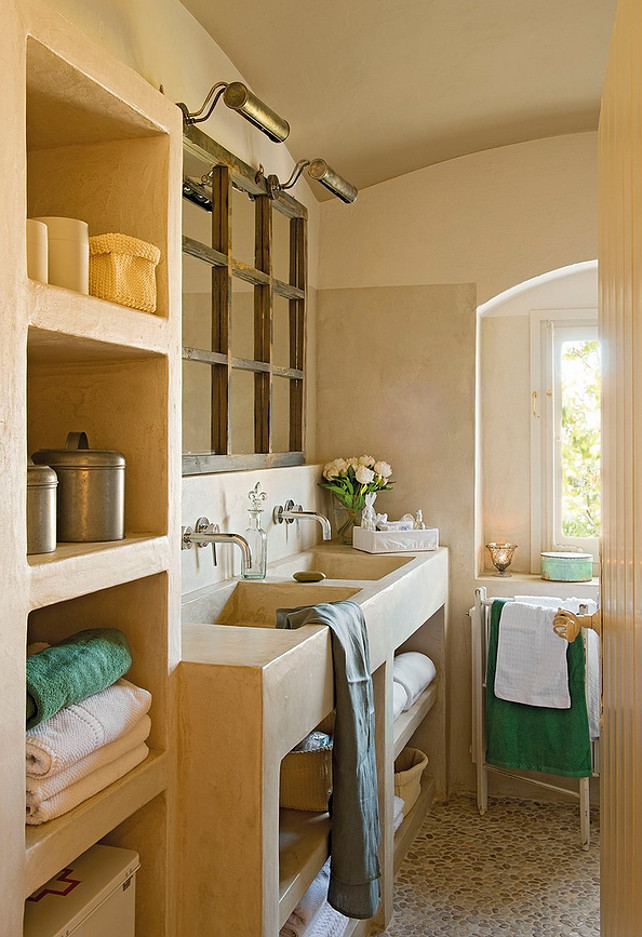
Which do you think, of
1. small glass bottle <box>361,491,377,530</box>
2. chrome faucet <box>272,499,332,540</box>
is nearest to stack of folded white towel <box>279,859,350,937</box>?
chrome faucet <box>272,499,332,540</box>

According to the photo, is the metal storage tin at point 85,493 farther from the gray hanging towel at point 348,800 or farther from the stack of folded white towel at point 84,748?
the gray hanging towel at point 348,800

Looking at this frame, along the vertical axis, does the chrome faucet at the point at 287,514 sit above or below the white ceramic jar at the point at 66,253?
below

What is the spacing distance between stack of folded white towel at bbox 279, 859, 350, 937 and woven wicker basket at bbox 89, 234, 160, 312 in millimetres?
1503

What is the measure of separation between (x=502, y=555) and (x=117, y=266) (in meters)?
2.58

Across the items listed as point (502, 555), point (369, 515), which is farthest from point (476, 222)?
point (502, 555)

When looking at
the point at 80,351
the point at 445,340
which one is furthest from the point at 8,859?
the point at 445,340

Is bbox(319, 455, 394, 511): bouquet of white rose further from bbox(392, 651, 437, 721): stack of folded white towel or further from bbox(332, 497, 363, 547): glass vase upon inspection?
bbox(392, 651, 437, 721): stack of folded white towel

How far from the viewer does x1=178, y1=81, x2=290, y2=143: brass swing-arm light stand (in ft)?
7.27

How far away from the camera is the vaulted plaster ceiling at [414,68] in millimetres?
2428

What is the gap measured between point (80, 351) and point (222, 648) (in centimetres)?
67

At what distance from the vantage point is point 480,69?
2781mm

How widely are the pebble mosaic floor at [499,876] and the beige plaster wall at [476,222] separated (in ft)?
6.81

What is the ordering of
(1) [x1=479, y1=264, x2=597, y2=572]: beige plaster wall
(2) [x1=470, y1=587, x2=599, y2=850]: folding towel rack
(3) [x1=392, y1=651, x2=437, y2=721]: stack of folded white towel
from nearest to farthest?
1. (3) [x1=392, y1=651, x2=437, y2=721]: stack of folded white towel
2. (2) [x1=470, y1=587, x2=599, y2=850]: folding towel rack
3. (1) [x1=479, y1=264, x2=597, y2=572]: beige plaster wall

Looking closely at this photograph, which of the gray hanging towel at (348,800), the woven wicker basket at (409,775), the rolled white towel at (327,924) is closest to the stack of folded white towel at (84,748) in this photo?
the gray hanging towel at (348,800)
